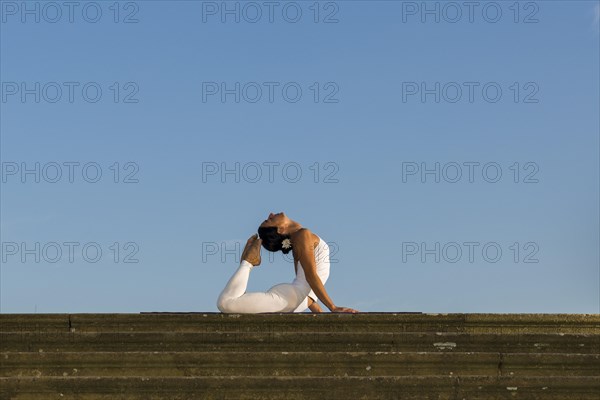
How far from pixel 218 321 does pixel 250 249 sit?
1.53m

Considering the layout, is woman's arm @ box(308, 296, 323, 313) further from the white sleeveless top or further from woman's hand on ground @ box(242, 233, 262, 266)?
woman's hand on ground @ box(242, 233, 262, 266)

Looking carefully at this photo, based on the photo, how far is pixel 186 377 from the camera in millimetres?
7918

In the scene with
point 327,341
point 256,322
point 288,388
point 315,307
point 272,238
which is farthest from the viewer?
point 315,307


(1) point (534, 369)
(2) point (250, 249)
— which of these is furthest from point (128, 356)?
(1) point (534, 369)

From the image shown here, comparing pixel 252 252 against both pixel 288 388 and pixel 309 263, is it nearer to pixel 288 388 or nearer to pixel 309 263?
pixel 309 263

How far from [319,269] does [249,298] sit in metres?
0.93

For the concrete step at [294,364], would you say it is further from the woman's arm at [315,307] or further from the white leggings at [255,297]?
the woman's arm at [315,307]

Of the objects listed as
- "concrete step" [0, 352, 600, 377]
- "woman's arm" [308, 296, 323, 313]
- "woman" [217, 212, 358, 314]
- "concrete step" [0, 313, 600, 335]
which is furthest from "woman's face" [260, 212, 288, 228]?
"concrete step" [0, 352, 600, 377]

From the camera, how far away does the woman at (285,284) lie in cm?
1038

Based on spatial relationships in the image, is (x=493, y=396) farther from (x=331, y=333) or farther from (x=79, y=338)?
(x=79, y=338)

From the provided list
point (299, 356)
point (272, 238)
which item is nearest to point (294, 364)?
point (299, 356)

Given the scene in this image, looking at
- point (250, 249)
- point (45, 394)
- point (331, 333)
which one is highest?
point (250, 249)

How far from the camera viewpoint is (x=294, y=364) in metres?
8.38

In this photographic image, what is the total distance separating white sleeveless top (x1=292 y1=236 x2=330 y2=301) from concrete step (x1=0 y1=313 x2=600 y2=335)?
126cm
